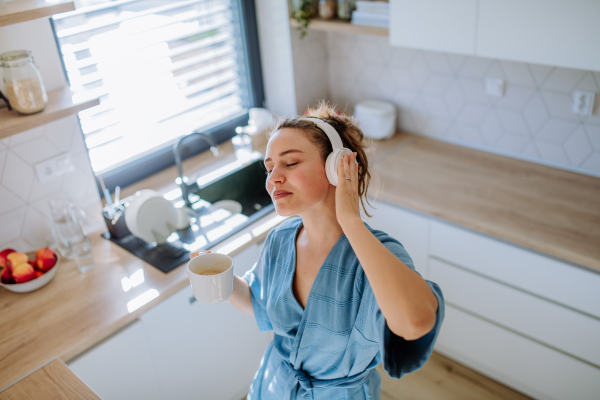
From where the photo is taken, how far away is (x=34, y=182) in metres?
1.99

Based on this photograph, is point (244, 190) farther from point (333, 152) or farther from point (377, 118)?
point (333, 152)

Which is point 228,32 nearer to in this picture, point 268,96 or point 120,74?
point 268,96

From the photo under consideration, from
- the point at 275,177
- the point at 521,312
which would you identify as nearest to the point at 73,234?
the point at 275,177

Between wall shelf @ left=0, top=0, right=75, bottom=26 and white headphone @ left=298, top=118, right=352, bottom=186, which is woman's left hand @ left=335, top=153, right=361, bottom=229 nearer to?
white headphone @ left=298, top=118, right=352, bottom=186

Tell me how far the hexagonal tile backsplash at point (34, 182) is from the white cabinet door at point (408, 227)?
49.7 inches

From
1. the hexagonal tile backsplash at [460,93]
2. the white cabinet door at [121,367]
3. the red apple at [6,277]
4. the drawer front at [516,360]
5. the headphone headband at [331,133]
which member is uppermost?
the headphone headband at [331,133]

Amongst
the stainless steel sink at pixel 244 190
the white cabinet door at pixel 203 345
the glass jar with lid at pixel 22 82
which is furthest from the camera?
the stainless steel sink at pixel 244 190

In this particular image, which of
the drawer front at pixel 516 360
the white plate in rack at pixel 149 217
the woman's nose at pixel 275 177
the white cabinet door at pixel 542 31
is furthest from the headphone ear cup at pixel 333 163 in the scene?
the drawer front at pixel 516 360

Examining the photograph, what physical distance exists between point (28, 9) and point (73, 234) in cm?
78

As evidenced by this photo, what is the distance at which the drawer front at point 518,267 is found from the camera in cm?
191

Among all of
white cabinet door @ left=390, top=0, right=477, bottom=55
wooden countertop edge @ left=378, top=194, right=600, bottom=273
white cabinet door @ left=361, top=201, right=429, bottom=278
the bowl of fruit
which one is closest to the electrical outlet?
white cabinet door @ left=390, top=0, right=477, bottom=55

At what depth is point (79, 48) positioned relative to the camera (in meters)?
2.15

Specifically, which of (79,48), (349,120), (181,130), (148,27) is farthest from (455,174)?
(79,48)

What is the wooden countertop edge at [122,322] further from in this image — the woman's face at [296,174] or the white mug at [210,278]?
the woman's face at [296,174]
